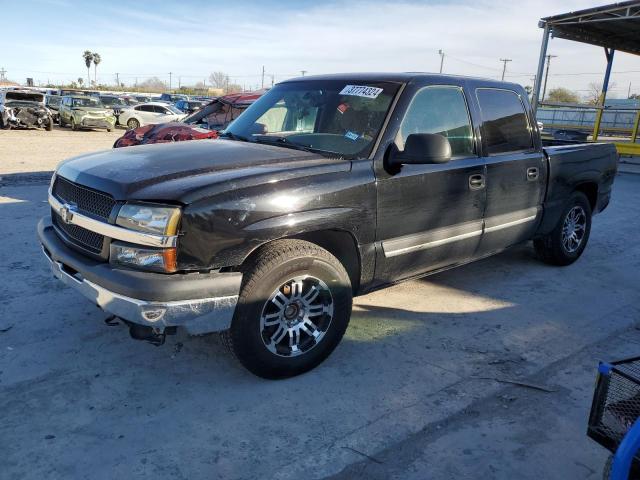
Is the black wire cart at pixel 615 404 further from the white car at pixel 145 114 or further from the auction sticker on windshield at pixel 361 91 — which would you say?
the white car at pixel 145 114

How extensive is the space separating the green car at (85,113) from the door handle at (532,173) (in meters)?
22.6

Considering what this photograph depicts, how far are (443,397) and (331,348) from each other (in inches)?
29.9

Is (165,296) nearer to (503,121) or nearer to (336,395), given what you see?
(336,395)

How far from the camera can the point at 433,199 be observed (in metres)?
3.86

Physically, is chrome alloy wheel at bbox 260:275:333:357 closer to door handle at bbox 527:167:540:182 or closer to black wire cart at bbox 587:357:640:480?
black wire cart at bbox 587:357:640:480

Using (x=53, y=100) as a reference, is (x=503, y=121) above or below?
above

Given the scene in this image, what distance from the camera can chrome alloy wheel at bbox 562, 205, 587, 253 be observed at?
555 centimetres

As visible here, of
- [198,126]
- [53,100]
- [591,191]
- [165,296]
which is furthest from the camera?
[53,100]

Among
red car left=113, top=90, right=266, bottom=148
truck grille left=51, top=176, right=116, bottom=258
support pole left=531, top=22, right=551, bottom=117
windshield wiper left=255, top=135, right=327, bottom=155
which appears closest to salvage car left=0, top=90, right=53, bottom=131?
red car left=113, top=90, right=266, bottom=148

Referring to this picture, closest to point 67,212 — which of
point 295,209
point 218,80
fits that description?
point 295,209

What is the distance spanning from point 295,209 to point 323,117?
1132 mm

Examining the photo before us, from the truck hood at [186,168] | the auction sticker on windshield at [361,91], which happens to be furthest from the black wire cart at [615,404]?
the auction sticker on windshield at [361,91]

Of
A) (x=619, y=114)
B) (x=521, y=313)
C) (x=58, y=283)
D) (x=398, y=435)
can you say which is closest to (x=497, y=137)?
(x=521, y=313)

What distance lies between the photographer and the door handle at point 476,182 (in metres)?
4.12
